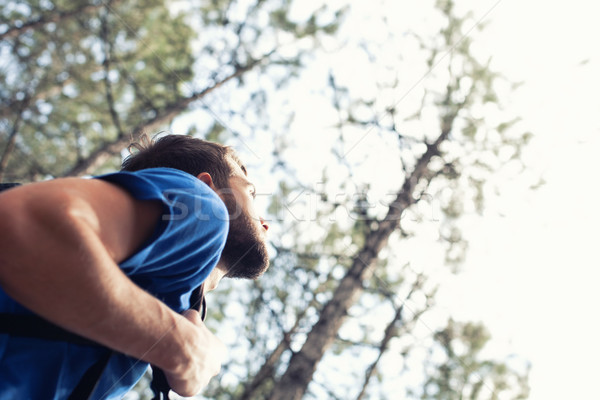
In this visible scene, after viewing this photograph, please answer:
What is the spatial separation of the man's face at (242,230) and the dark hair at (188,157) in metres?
0.05

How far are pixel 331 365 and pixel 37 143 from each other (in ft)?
31.7

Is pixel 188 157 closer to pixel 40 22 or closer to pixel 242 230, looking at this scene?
pixel 242 230

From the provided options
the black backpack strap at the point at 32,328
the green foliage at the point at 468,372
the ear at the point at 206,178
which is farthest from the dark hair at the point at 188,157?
the green foliage at the point at 468,372

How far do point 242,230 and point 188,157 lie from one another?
1.24ft

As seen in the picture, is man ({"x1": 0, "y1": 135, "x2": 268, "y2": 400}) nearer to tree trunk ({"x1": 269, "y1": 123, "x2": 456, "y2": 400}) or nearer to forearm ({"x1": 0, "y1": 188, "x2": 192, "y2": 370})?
forearm ({"x1": 0, "y1": 188, "x2": 192, "y2": 370})

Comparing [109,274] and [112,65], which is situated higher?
[112,65]

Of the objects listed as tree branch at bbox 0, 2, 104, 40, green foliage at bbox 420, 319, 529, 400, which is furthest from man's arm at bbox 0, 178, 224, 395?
tree branch at bbox 0, 2, 104, 40

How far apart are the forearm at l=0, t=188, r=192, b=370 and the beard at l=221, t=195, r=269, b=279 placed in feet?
2.22

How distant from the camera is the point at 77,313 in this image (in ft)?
2.59

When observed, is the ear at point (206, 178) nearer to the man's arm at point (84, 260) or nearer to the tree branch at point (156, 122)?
the man's arm at point (84, 260)

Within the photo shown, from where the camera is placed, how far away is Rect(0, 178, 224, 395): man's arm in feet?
2.39

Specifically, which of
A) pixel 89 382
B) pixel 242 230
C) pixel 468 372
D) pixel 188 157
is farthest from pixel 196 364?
pixel 468 372

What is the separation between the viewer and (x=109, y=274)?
0.80 m

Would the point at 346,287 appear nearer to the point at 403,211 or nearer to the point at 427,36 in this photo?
the point at 403,211
